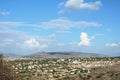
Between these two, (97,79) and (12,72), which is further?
(97,79)

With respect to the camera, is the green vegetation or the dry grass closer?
the dry grass

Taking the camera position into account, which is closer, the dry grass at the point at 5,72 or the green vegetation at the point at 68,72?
the dry grass at the point at 5,72

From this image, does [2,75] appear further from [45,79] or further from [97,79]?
[45,79]

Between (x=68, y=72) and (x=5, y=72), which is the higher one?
(x=5, y=72)

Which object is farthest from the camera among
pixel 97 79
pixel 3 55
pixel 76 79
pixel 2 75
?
pixel 76 79

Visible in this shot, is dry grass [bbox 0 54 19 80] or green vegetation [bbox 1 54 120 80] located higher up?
dry grass [bbox 0 54 19 80]

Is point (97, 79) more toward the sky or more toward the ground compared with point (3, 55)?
more toward the ground

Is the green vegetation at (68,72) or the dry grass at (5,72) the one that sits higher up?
the dry grass at (5,72)

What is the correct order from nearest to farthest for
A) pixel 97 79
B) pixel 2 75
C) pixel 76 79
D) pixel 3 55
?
1. pixel 2 75
2. pixel 3 55
3. pixel 97 79
4. pixel 76 79

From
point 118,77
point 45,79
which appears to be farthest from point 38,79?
point 118,77

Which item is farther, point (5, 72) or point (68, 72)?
point (68, 72)
